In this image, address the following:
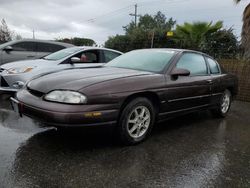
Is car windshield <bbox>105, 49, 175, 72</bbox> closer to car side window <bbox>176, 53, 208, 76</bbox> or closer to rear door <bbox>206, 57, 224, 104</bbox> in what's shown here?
car side window <bbox>176, 53, 208, 76</bbox>

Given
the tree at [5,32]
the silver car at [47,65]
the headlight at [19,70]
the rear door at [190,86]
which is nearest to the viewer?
the rear door at [190,86]

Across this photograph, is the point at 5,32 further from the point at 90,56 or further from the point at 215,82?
the point at 215,82

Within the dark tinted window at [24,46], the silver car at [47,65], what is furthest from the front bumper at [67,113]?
the dark tinted window at [24,46]

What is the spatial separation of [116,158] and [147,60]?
6.40 ft

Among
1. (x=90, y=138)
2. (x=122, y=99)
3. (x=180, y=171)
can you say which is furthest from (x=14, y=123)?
(x=180, y=171)

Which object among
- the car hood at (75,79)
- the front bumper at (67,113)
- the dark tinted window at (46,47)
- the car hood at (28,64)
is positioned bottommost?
the front bumper at (67,113)

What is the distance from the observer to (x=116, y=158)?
140 inches

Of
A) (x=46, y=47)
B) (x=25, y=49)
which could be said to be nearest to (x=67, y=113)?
(x=25, y=49)

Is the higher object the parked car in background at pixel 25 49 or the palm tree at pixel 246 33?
the palm tree at pixel 246 33

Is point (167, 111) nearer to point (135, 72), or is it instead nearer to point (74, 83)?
point (135, 72)

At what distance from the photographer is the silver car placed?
239 inches

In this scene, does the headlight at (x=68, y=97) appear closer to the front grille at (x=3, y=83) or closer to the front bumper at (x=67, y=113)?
the front bumper at (x=67, y=113)

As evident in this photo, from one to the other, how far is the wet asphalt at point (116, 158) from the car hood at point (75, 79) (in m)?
0.56

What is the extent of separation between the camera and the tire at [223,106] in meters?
6.11
